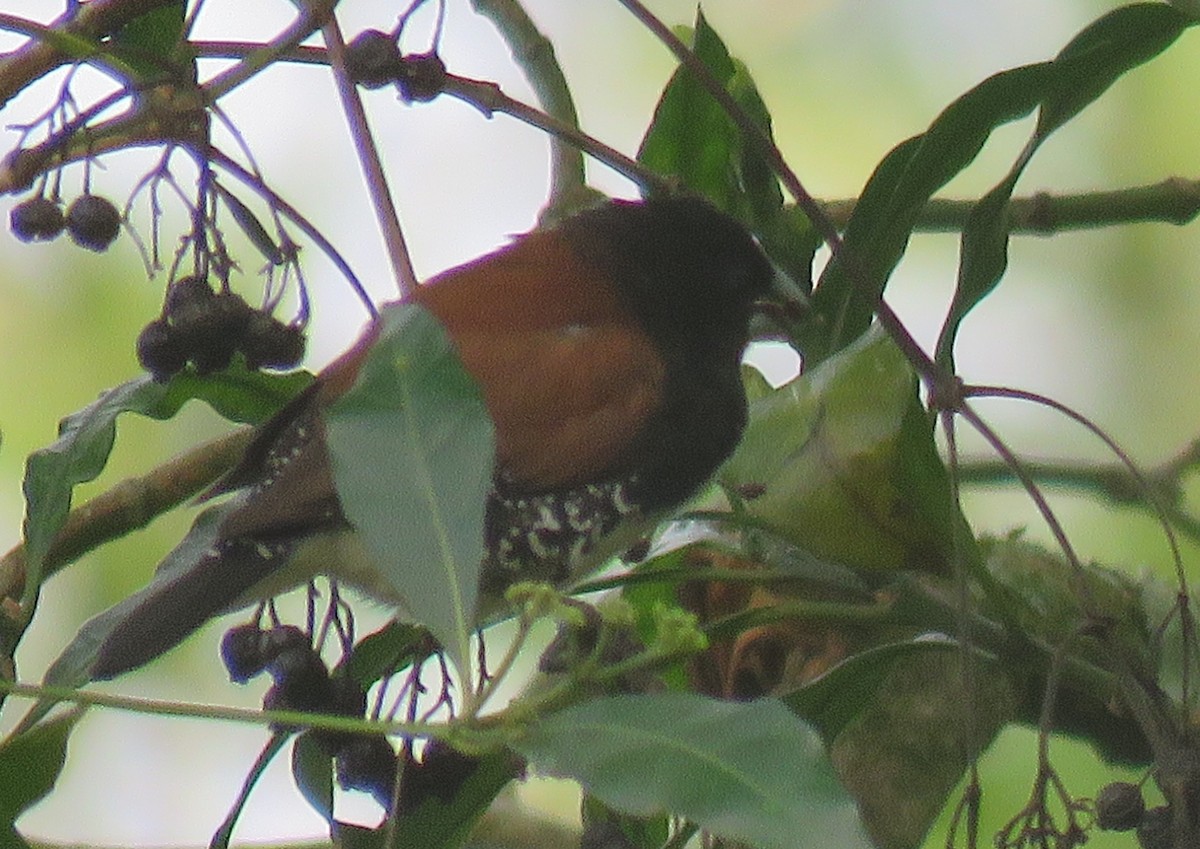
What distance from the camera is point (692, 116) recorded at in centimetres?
185

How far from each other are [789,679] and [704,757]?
808mm

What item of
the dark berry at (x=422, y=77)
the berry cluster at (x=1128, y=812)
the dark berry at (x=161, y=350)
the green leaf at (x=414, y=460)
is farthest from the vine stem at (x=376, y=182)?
the berry cluster at (x=1128, y=812)

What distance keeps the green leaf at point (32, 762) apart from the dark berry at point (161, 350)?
1.13ft

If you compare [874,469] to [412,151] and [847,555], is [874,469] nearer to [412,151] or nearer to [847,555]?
[847,555]

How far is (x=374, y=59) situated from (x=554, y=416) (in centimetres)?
41

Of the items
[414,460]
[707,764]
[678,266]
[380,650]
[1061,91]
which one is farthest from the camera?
[678,266]

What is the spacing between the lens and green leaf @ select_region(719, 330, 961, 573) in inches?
58.3

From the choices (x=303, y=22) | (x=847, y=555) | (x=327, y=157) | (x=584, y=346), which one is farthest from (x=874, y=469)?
(x=327, y=157)

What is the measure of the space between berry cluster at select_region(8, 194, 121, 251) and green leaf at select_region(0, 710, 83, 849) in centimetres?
50

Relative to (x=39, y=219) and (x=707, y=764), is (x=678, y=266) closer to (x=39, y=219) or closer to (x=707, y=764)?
(x=39, y=219)

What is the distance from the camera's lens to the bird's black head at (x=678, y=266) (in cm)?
204

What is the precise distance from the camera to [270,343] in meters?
1.67

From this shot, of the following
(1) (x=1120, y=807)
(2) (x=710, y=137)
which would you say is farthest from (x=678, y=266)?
(1) (x=1120, y=807)

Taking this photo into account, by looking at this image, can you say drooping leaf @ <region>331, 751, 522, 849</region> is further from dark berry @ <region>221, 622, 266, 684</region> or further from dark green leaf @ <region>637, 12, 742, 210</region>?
dark green leaf @ <region>637, 12, 742, 210</region>
